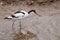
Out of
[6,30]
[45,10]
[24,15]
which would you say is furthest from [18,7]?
[6,30]

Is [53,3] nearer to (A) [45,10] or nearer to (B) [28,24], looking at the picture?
(A) [45,10]

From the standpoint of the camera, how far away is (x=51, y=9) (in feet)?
36.3

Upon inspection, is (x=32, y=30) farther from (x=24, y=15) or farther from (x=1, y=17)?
(x=1, y=17)

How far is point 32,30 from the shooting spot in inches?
304

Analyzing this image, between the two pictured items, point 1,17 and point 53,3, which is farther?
point 53,3

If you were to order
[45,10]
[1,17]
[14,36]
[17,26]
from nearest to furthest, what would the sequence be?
1. [14,36]
2. [17,26]
3. [1,17]
4. [45,10]

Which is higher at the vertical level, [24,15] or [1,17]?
[24,15]

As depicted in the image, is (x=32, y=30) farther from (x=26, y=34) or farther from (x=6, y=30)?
(x=6, y=30)

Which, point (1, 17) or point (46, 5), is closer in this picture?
point (1, 17)

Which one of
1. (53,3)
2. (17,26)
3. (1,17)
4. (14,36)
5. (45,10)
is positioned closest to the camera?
(14,36)

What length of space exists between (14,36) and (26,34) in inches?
17.4

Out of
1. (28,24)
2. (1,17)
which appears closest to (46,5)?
(1,17)

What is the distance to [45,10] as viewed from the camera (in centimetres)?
1099

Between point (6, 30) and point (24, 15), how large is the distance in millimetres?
1229
